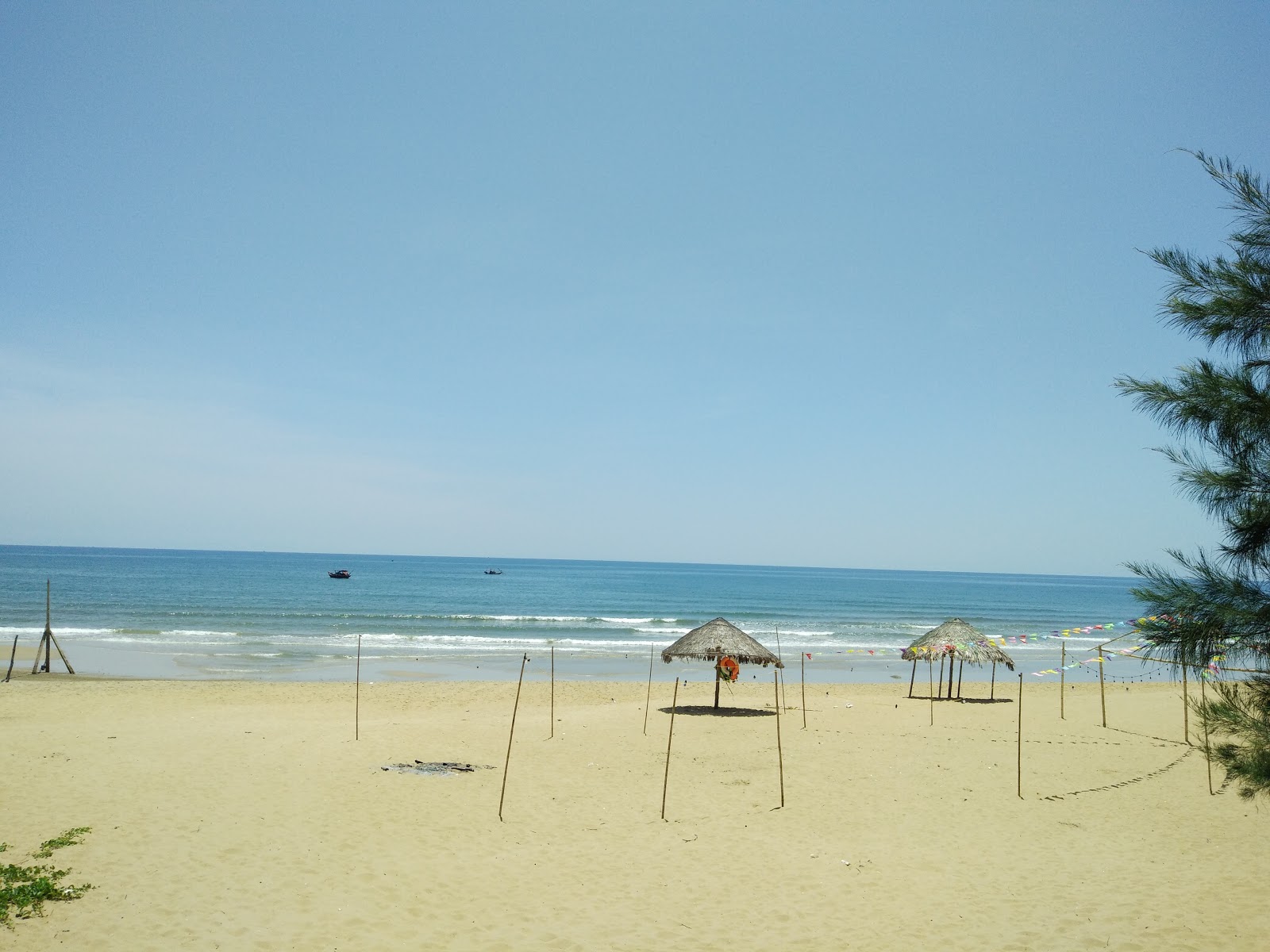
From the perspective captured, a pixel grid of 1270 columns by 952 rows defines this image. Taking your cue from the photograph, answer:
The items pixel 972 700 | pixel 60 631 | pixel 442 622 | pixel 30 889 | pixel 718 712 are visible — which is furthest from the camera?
pixel 442 622

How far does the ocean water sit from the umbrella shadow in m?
9.61

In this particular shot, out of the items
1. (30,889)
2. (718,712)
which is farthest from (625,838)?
(718,712)

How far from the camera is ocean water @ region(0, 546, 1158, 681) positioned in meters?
30.1

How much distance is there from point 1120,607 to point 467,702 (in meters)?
76.6

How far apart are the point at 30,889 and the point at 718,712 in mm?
12625

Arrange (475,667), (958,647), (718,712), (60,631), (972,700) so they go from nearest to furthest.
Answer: (718,712)
(958,647)
(972,700)
(475,667)
(60,631)

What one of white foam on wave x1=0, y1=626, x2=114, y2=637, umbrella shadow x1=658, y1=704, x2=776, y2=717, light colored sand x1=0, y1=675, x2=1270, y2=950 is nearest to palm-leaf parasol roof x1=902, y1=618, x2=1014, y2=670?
light colored sand x1=0, y1=675, x2=1270, y2=950

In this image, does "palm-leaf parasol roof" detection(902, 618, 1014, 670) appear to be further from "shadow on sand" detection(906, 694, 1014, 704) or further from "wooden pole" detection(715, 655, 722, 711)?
"wooden pole" detection(715, 655, 722, 711)

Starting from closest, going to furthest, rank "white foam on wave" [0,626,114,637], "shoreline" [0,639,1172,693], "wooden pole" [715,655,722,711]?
1. "wooden pole" [715,655,722,711]
2. "shoreline" [0,639,1172,693]
3. "white foam on wave" [0,626,114,637]

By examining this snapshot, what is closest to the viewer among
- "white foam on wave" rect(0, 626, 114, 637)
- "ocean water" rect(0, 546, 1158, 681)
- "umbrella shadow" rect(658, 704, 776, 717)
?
"umbrella shadow" rect(658, 704, 776, 717)

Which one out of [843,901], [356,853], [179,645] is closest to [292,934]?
[356,853]

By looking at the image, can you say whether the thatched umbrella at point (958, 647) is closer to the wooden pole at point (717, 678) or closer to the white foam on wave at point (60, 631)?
the wooden pole at point (717, 678)

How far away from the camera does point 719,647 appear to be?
17016 mm

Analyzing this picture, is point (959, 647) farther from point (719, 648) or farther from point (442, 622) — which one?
point (442, 622)
